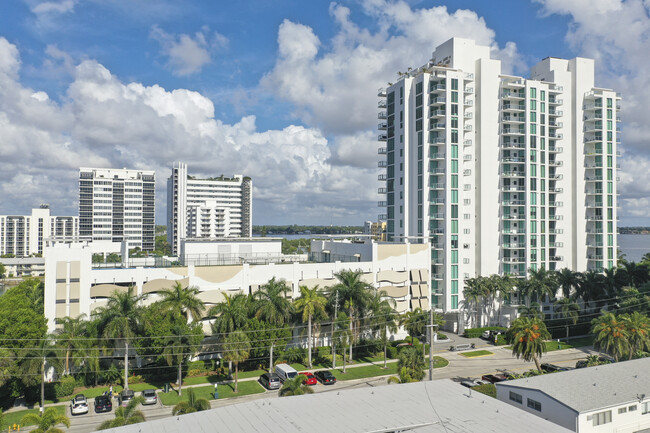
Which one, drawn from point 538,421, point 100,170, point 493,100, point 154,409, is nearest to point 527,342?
point 538,421

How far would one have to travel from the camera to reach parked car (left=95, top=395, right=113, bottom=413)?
151ft

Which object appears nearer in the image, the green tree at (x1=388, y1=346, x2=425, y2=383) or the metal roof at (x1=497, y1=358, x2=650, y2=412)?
the metal roof at (x1=497, y1=358, x2=650, y2=412)

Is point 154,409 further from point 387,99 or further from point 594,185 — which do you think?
point 594,185

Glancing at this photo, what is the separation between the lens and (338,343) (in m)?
58.8

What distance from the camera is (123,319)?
50375 millimetres

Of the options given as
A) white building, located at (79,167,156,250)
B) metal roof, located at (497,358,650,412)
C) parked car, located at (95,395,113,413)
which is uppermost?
white building, located at (79,167,156,250)

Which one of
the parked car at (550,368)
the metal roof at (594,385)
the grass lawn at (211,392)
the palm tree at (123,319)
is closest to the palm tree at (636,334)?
the parked car at (550,368)

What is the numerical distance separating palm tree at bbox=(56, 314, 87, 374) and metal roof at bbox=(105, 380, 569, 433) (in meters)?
22.6

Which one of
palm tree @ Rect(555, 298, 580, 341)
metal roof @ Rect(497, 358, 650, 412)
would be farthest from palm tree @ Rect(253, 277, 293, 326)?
palm tree @ Rect(555, 298, 580, 341)

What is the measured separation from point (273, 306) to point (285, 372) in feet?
25.1

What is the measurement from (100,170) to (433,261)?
157 metres

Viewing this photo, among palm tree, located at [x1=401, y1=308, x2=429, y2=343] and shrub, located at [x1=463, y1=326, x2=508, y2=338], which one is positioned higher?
palm tree, located at [x1=401, y1=308, x2=429, y2=343]

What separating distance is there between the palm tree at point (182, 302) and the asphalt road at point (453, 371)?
1062 centimetres

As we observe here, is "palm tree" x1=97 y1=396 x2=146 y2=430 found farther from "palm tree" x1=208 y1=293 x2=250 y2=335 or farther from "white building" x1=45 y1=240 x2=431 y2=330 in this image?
"white building" x1=45 y1=240 x2=431 y2=330
